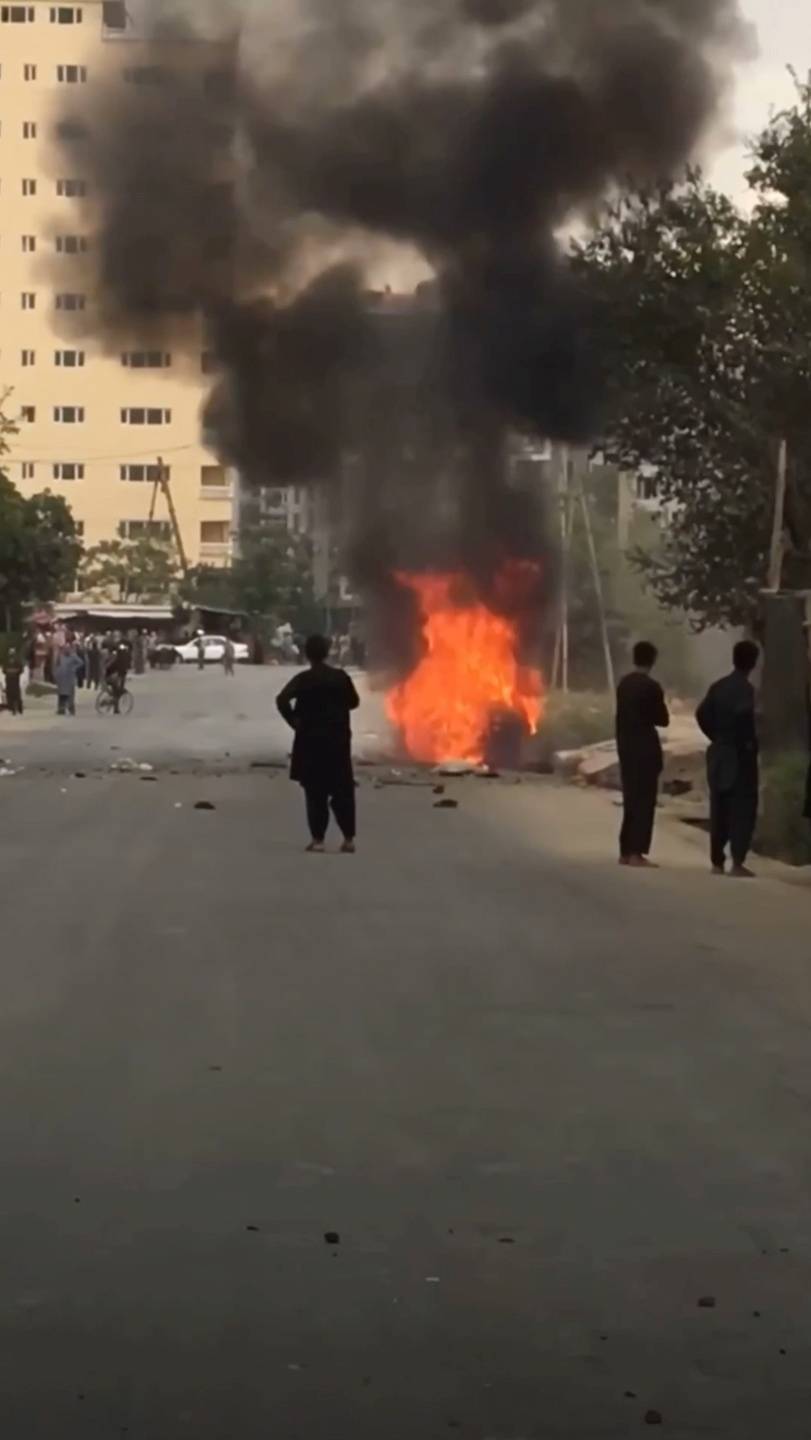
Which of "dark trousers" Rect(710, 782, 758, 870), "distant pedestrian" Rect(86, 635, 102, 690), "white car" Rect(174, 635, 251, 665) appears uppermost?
"dark trousers" Rect(710, 782, 758, 870)

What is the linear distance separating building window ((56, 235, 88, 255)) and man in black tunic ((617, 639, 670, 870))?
16.5m

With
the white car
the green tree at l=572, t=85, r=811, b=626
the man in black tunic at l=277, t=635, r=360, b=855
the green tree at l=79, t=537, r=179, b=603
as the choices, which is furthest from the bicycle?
the green tree at l=79, t=537, r=179, b=603

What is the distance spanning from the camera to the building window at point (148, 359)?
30078 millimetres

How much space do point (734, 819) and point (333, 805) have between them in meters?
2.86

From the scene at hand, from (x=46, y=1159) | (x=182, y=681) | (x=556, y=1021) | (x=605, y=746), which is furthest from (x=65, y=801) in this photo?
(x=182, y=681)

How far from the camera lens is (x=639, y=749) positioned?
15969 millimetres

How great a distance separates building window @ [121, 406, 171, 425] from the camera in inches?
4158

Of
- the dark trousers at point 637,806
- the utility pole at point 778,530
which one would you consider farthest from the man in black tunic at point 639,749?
the utility pole at point 778,530

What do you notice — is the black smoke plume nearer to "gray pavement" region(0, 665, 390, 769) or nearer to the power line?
"gray pavement" region(0, 665, 390, 769)

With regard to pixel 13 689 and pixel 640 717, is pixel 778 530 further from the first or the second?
pixel 13 689

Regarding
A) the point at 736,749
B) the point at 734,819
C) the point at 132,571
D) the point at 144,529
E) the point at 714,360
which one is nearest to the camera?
the point at 736,749

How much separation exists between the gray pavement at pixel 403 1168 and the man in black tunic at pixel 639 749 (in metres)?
2.39

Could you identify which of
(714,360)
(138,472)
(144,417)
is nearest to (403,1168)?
(714,360)

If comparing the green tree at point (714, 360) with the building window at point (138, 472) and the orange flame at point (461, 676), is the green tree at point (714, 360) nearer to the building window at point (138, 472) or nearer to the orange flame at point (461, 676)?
the orange flame at point (461, 676)
